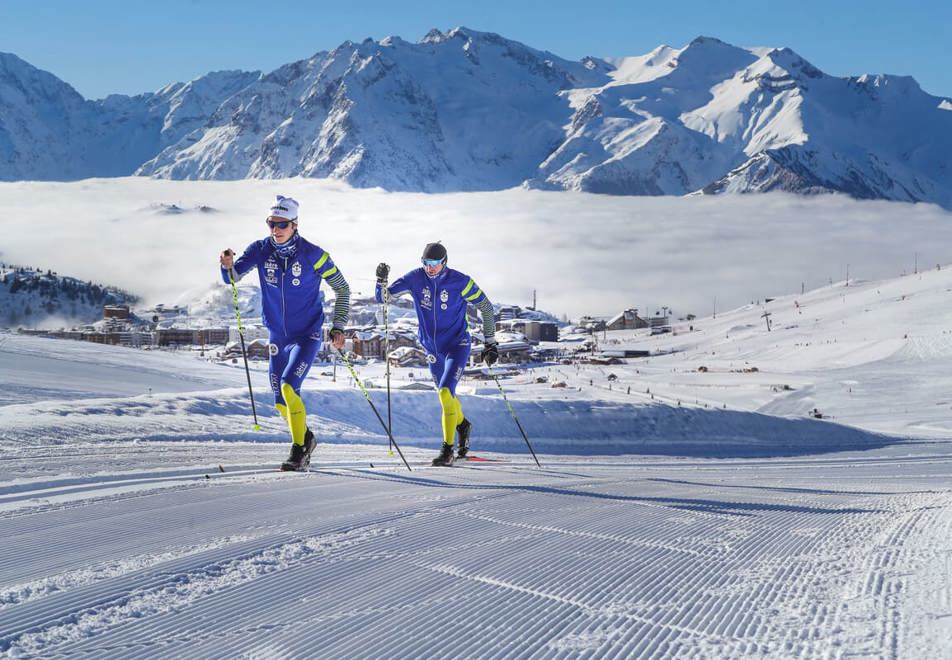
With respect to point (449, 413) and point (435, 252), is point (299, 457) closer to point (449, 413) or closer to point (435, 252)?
point (449, 413)

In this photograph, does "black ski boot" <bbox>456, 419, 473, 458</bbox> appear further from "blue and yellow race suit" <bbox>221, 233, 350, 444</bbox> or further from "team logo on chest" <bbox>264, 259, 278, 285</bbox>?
"team logo on chest" <bbox>264, 259, 278, 285</bbox>

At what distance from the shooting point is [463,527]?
21.1 ft

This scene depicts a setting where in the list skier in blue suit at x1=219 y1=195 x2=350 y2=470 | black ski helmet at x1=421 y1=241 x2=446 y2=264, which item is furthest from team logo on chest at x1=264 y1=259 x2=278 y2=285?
black ski helmet at x1=421 y1=241 x2=446 y2=264

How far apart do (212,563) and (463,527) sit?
1885mm

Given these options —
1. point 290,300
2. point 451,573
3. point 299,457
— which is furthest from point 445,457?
point 451,573

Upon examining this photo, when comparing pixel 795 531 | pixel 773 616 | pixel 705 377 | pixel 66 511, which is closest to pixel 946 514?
pixel 795 531

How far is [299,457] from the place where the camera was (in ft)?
33.5

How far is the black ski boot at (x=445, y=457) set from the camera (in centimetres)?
1238

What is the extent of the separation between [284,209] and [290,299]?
41.6 inches

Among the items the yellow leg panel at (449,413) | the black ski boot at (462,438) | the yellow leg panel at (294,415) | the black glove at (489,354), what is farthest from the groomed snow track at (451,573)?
the black ski boot at (462,438)

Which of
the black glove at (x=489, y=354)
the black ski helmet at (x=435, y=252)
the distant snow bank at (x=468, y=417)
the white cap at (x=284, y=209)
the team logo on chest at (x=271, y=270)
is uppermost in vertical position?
the white cap at (x=284, y=209)

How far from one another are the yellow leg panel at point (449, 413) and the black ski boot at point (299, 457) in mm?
2539

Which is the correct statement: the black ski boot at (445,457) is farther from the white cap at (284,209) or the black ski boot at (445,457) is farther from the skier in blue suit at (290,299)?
the white cap at (284,209)

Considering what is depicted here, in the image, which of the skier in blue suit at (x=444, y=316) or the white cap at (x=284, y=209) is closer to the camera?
the white cap at (x=284, y=209)
